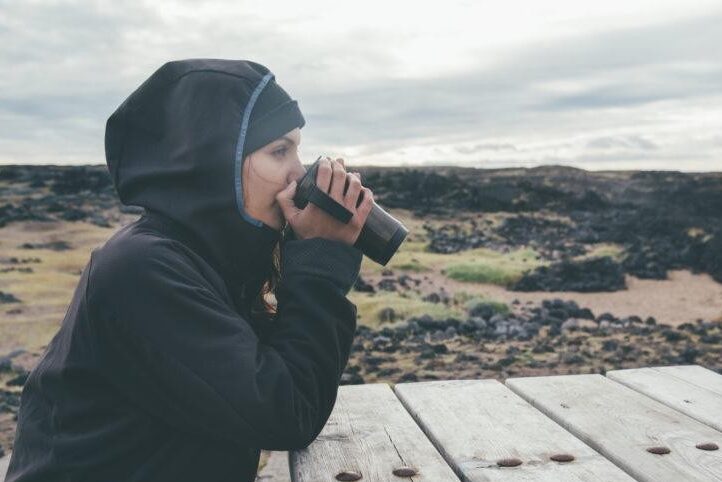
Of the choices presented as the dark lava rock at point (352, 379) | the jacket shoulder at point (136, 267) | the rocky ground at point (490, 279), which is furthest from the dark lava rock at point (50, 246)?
the jacket shoulder at point (136, 267)

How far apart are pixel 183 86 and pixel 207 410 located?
0.86 m

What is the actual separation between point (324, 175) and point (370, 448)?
2.38 ft

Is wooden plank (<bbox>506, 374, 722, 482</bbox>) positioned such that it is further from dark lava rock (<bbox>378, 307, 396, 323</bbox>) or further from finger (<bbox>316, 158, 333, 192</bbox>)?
dark lava rock (<bbox>378, 307, 396, 323</bbox>)

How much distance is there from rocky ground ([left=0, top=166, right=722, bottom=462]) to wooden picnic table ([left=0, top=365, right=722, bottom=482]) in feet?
14.2

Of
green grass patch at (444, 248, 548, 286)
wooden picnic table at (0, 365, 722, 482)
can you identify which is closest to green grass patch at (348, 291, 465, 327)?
green grass patch at (444, 248, 548, 286)

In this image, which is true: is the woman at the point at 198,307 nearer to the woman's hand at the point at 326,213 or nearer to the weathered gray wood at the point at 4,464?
the woman's hand at the point at 326,213

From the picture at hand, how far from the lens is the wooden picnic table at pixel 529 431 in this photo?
205 centimetres

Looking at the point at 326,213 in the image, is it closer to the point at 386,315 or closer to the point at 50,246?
the point at 386,315

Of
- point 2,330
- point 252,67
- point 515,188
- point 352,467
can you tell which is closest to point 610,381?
point 352,467

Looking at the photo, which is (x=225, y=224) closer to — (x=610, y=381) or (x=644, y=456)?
(x=644, y=456)

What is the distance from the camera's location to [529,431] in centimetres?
231

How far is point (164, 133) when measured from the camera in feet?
7.45

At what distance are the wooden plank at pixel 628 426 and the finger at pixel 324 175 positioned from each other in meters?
0.92

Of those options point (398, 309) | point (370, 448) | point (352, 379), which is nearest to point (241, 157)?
point (370, 448)
